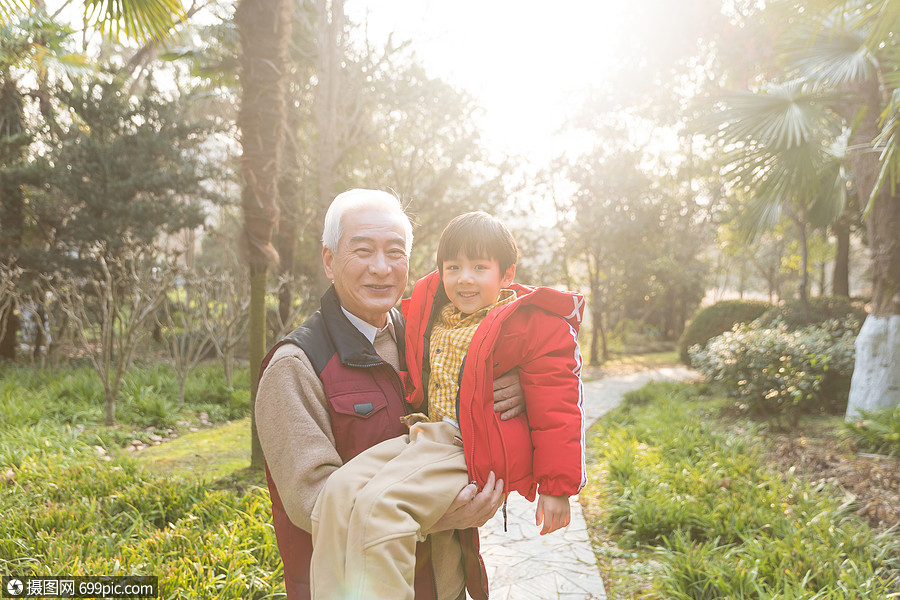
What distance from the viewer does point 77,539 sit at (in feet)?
10.3

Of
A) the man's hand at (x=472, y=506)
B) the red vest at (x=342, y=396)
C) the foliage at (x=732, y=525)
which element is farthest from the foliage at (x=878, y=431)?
the red vest at (x=342, y=396)

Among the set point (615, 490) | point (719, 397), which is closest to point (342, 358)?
point (615, 490)

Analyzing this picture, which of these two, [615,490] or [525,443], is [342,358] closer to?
[525,443]

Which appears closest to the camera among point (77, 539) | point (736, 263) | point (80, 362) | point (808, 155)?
point (77, 539)

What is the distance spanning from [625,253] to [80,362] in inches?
496

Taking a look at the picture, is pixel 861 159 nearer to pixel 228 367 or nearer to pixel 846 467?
pixel 846 467

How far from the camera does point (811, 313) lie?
9.95m

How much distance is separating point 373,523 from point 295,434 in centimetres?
29

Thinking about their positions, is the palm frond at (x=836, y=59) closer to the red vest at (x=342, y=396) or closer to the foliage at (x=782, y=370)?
the foliage at (x=782, y=370)

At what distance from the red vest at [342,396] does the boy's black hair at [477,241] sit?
0.47m

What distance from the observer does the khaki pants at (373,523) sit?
1.21 meters

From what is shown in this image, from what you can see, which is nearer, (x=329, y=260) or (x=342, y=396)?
(x=342, y=396)

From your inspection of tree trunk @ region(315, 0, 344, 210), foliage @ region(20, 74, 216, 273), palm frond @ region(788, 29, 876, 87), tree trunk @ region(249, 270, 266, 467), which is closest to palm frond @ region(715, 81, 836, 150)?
palm frond @ region(788, 29, 876, 87)

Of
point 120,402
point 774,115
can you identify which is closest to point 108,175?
point 120,402
